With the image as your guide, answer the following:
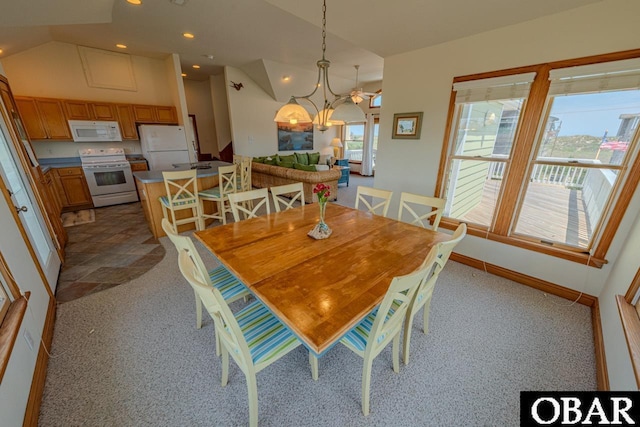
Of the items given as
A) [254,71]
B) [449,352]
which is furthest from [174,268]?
[254,71]

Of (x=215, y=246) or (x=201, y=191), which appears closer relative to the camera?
(x=215, y=246)

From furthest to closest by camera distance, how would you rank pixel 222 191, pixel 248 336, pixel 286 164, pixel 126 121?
pixel 286 164
pixel 126 121
pixel 222 191
pixel 248 336

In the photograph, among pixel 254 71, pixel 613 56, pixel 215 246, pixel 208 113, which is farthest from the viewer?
pixel 208 113

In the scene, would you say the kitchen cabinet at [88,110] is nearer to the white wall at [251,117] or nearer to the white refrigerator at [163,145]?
the white refrigerator at [163,145]

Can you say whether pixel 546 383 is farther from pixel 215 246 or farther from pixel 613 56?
pixel 613 56

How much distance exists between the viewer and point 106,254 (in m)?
2.91

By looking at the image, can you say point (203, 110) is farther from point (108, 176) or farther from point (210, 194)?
point (210, 194)

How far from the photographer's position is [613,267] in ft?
6.32

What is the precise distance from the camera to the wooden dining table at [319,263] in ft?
3.19

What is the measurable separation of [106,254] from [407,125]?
4.22 m

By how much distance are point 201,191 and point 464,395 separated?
3.80 m

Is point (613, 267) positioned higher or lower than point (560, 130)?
lower

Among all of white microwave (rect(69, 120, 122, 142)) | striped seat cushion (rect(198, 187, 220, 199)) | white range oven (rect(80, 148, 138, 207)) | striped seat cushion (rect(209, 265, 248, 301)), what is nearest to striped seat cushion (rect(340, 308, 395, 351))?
striped seat cushion (rect(209, 265, 248, 301))

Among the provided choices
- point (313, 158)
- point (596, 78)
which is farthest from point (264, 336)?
point (313, 158)
